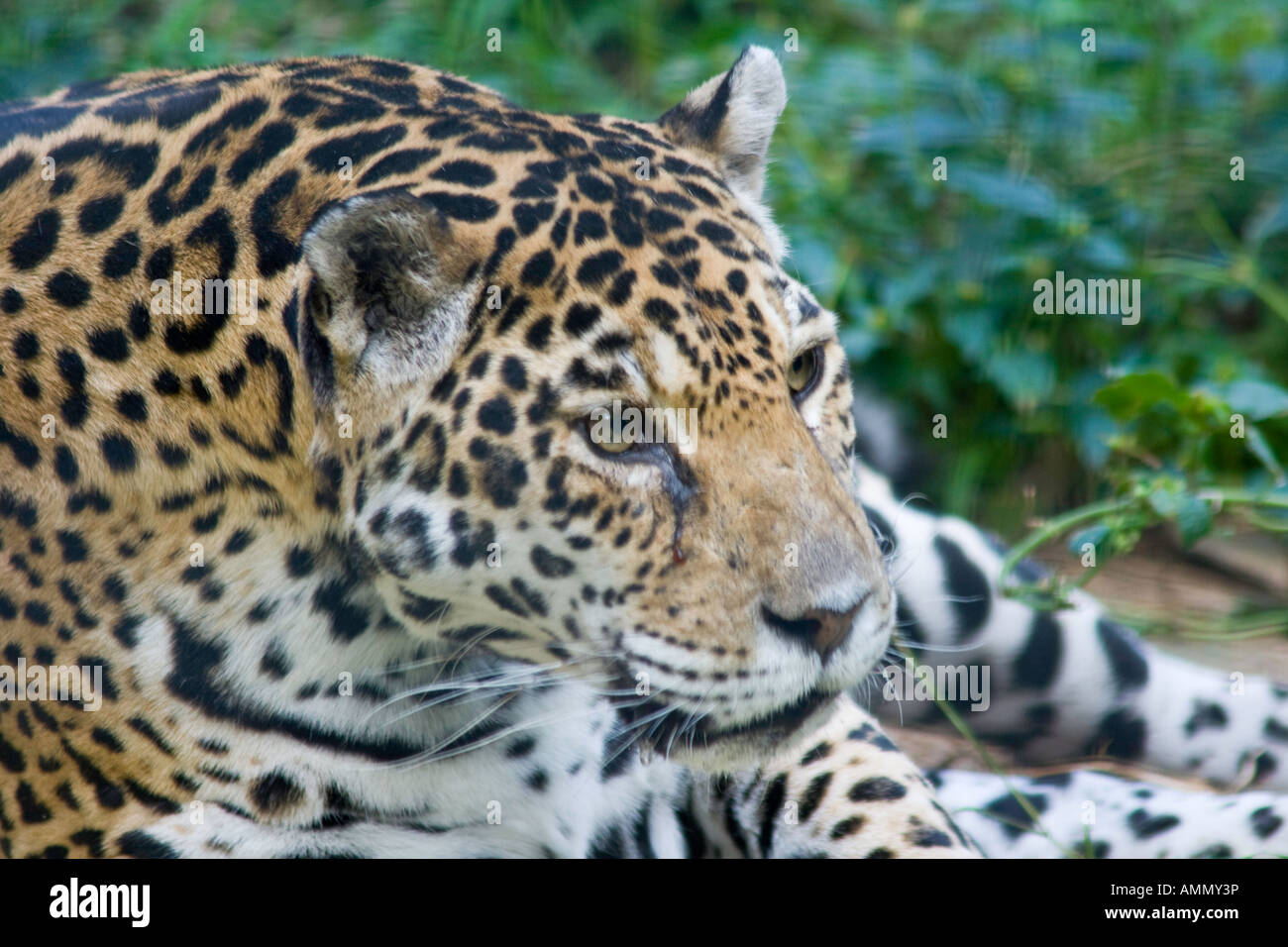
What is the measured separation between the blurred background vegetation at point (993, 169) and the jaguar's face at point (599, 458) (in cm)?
315

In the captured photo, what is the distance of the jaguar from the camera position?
302 cm

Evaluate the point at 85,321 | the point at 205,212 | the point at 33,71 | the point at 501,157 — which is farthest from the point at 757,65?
the point at 33,71

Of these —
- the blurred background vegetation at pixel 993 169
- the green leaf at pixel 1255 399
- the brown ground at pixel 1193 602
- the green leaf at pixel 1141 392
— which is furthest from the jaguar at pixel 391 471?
the blurred background vegetation at pixel 993 169

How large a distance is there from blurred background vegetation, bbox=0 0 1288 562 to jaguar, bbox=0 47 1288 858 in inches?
117

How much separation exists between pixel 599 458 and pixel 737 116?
1.11 meters

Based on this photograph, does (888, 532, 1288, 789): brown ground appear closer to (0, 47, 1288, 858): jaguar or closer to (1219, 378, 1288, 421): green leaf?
(1219, 378, 1288, 421): green leaf

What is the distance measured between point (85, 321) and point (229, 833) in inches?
45.4

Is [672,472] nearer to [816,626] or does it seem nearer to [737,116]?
[816,626]

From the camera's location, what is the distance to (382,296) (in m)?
3.02

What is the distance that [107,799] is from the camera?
3.29 meters

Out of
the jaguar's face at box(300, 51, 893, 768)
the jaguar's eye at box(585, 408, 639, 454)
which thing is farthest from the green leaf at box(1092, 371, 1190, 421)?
the jaguar's eye at box(585, 408, 639, 454)

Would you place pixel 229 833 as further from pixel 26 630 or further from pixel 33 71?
pixel 33 71

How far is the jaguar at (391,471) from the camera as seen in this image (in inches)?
119

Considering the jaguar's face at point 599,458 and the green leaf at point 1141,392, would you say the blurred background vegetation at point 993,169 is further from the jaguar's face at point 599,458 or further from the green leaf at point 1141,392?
the jaguar's face at point 599,458
